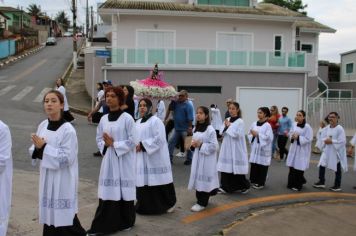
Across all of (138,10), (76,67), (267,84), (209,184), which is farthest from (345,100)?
(76,67)

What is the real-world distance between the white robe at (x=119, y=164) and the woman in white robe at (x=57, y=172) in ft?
3.43

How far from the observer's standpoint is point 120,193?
21.1 feet

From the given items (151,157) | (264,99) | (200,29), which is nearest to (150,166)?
(151,157)

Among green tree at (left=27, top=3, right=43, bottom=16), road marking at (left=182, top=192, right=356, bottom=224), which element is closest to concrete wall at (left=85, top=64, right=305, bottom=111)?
road marking at (left=182, top=192, right=356, bottom=224)

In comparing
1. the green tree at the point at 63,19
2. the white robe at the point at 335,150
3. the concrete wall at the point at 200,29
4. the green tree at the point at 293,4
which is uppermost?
the green tree at the point at 63,19

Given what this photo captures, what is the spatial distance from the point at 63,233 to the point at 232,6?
25.0 m

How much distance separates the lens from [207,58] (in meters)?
23.7

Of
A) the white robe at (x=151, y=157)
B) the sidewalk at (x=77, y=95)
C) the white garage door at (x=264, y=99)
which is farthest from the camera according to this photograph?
the white garage door at (x=264, y=99)

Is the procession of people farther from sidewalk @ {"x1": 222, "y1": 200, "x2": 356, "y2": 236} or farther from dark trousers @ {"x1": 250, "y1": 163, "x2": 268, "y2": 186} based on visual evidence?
sidewalk @ {"x1": 222, "y1": 200, "x2": 356, "y2": 236}

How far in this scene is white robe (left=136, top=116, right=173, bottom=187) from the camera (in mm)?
7469

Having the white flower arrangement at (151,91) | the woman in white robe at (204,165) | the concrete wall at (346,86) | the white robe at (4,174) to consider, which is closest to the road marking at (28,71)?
the concrete wall at (346,86)

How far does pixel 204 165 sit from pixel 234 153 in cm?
133

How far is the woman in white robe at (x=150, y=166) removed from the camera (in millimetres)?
7477

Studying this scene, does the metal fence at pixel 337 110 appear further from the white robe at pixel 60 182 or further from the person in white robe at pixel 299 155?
the white robe at pixel 60 182
